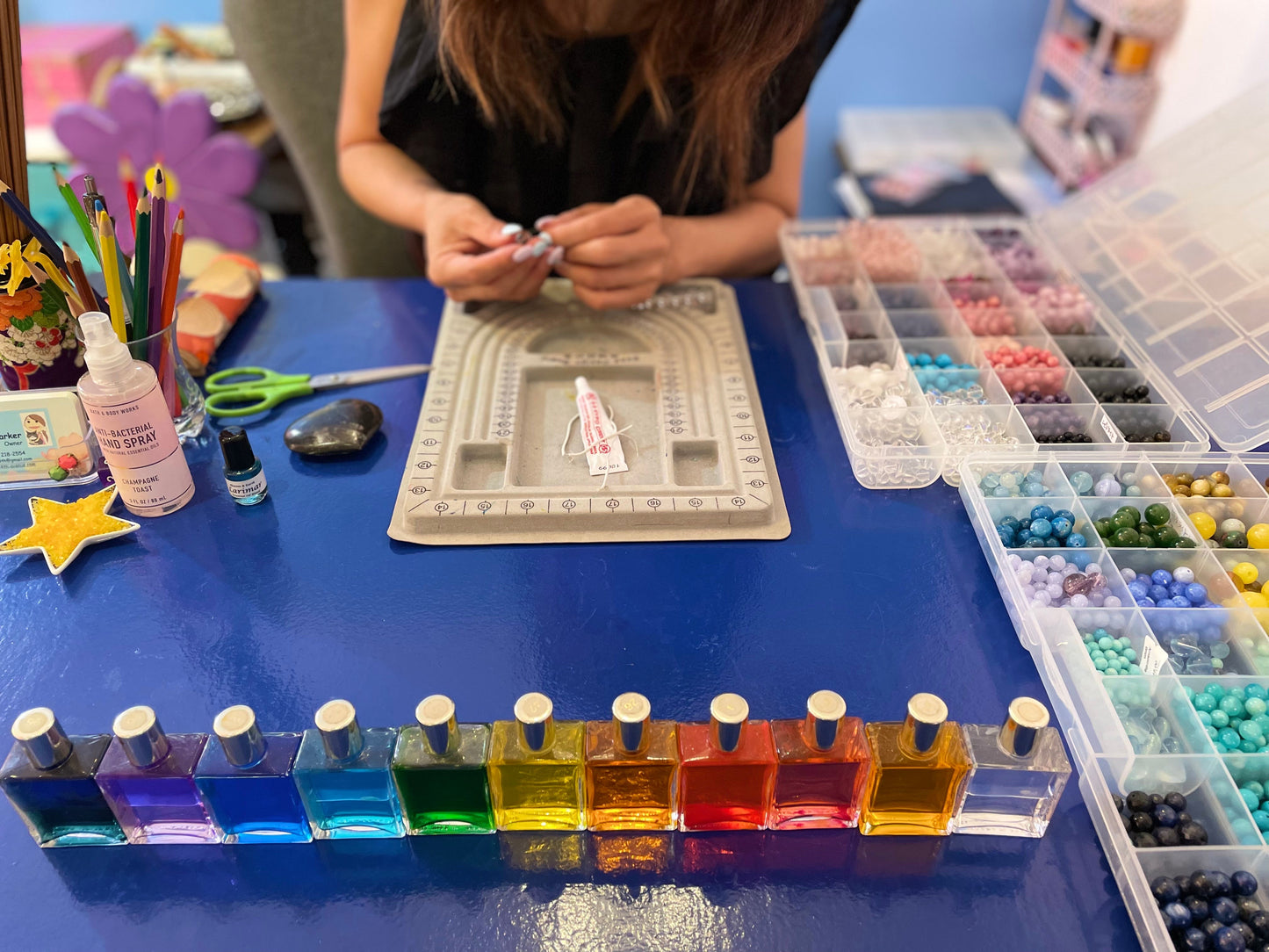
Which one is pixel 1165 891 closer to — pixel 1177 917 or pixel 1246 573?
pixel 1177 917

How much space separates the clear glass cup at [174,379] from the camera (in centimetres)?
80

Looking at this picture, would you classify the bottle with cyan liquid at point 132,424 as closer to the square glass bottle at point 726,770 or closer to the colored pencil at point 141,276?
the colored pencil at point 141,276

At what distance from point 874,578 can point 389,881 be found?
1.37 ft

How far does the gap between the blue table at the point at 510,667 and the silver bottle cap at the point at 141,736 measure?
70 millimetres

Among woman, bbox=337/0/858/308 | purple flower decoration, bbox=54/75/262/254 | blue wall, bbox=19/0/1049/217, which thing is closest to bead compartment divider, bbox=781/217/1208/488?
woman, bbox=337/0/858/308

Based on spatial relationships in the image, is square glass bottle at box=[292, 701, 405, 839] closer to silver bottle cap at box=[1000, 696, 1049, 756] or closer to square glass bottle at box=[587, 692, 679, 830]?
square glass bottle at box=[587, 692, 679, 830]

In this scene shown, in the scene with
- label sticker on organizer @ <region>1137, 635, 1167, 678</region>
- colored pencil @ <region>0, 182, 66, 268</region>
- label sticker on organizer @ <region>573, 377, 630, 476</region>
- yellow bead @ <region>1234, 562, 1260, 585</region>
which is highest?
colored pencil @ <region>0, 182, 66, 268</region>

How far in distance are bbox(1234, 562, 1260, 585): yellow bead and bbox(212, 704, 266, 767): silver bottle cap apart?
2.35ft

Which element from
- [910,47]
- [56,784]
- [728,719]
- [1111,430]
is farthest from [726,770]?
[910,47]

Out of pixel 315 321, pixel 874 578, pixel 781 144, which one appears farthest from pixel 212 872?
pixel 781 144

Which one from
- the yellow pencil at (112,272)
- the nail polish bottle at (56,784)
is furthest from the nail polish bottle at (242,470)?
the nail polish bottle at (56,784)

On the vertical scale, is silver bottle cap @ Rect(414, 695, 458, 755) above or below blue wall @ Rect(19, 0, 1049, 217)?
above

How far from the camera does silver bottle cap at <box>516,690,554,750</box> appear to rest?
1.73 ft

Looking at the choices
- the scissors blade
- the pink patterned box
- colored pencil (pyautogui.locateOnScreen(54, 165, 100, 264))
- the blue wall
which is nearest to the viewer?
colored pencil (pyautogui.locateOnScreen(54, 165, 100, 264))
